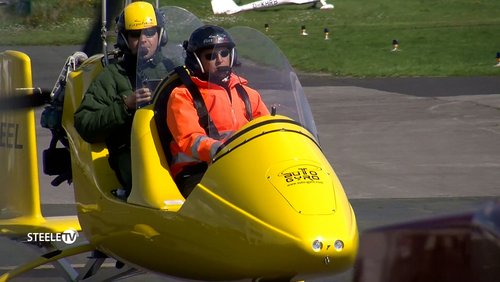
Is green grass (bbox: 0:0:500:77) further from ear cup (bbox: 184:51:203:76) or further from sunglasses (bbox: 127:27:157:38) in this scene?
ear cup (bbox: 184:51:203:76)

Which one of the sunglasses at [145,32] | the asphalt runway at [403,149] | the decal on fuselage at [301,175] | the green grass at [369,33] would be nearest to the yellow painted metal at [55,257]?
the asphalt runway at [403,149]

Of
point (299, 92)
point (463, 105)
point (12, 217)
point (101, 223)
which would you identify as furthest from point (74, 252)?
point (463, 105)

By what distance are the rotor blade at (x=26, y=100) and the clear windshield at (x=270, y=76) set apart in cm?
162

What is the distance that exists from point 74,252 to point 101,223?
15.5 inches

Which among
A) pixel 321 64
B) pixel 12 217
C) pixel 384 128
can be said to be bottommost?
pixel 321 64

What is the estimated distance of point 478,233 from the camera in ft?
8.87

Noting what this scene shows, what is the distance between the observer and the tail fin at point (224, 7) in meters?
38.9

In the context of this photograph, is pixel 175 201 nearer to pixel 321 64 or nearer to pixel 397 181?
pixel 397 181

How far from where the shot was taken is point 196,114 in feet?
17.7

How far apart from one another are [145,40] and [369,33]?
24.2 metres

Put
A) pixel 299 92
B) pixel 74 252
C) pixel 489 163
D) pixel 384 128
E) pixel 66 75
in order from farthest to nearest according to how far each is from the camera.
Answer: pixel 384 128
pixel 489 163
pixel 66 75
pixel 74 252
pixel 299 92

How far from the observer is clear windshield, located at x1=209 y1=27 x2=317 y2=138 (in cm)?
547

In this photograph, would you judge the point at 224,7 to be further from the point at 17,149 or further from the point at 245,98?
the point at 245,98

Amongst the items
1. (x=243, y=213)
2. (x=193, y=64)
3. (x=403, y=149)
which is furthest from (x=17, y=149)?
(x=403, y=149)
